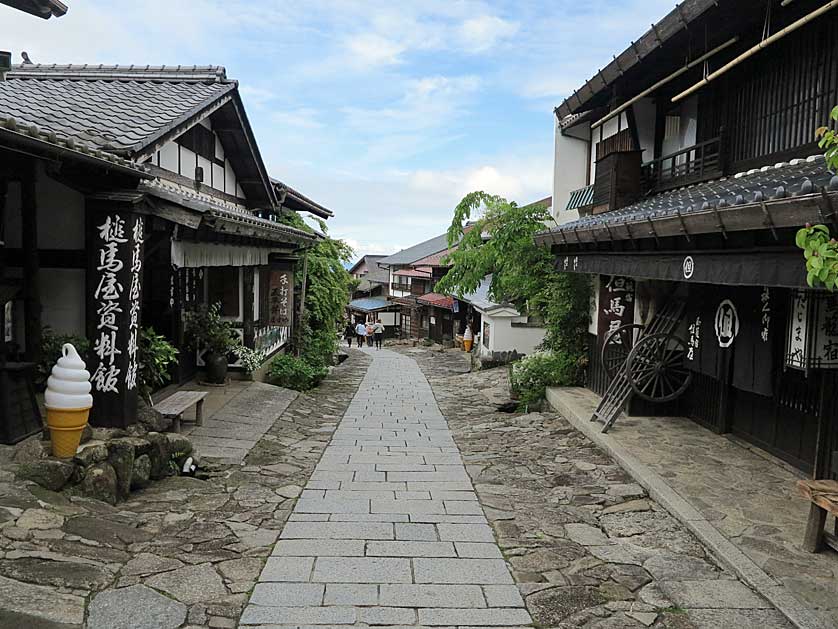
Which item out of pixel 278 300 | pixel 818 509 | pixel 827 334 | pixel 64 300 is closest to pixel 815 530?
pixel 818 509

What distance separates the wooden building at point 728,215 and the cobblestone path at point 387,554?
12.0 ft

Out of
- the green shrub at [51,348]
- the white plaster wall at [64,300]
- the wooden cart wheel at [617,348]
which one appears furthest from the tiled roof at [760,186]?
the white plaster wall at [64,300]

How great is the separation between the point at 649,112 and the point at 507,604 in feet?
36.9

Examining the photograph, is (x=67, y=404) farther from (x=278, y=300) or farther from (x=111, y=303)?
(x=278, y=300)

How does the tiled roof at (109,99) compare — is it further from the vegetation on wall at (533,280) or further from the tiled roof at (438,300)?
the tiled roof at (438,300)

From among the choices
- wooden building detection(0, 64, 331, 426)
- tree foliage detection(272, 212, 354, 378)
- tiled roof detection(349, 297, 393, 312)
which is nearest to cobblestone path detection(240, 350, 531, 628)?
wooden building detection(0, 64, 331, 426)

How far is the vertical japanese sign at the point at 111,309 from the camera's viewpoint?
817cm

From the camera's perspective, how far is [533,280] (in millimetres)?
17203

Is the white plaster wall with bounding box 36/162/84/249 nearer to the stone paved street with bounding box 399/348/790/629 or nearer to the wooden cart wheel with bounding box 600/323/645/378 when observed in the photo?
the stone paved street with bounding box 399/348/790/629

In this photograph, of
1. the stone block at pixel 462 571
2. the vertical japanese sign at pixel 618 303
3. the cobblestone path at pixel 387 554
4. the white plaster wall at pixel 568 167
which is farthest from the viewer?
the white plaster wall at pixel 568 167

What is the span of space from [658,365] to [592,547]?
16.8ft

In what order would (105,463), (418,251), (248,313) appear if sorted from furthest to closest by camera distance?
(418,251)
(248,313)
(105,463)

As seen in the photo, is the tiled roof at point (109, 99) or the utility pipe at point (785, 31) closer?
the utility pipe at point (785, 31)

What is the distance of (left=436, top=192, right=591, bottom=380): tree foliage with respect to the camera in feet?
52.9
